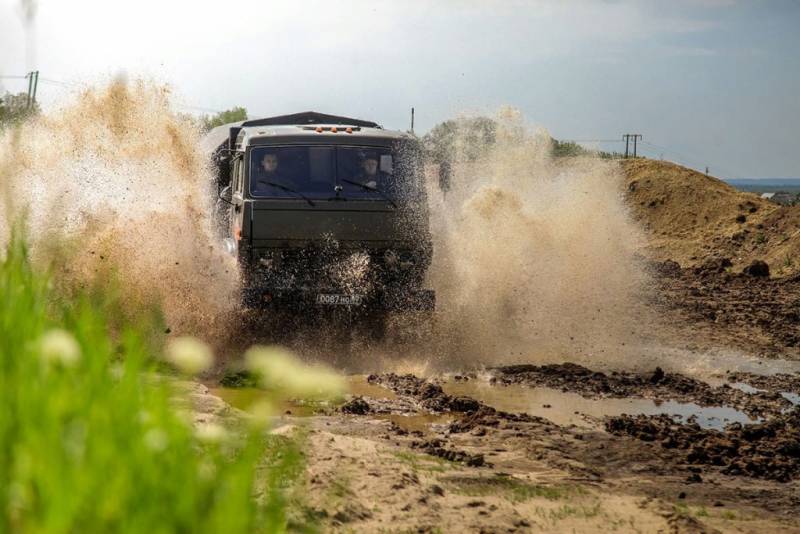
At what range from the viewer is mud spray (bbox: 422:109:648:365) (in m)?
14.3

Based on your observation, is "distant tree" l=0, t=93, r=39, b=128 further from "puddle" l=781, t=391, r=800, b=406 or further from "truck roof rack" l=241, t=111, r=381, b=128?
"puddle" l=781, t=391, r=800, b=406

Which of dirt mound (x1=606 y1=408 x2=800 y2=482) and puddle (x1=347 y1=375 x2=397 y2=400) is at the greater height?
dirt mound (x1=606 y1=408 x2=800 y2=482)

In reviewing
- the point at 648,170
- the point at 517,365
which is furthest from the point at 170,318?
the point at 648,170

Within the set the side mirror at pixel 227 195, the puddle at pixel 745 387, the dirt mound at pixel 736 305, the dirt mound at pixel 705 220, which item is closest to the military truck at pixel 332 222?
the side mirror at pixel 227 195

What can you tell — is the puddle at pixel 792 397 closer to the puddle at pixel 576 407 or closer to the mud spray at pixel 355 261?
the puddle at pixel 576 407

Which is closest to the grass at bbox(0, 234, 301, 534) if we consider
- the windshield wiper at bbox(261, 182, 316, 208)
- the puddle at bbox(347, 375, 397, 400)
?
the puddle at bbox(347, 375, 397, 400)

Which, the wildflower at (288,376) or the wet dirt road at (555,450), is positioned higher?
the wildflower at (288,376)

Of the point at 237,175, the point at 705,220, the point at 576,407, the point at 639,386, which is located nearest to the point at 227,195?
the point at 237,175

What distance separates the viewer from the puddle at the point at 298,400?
34.4ft

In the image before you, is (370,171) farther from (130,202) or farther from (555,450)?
(555,450)

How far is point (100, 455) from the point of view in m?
2.33

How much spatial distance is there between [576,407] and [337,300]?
10.2ft

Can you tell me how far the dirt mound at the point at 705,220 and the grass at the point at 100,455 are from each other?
2628 centimetres

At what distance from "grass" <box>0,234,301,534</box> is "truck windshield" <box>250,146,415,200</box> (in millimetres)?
9588
